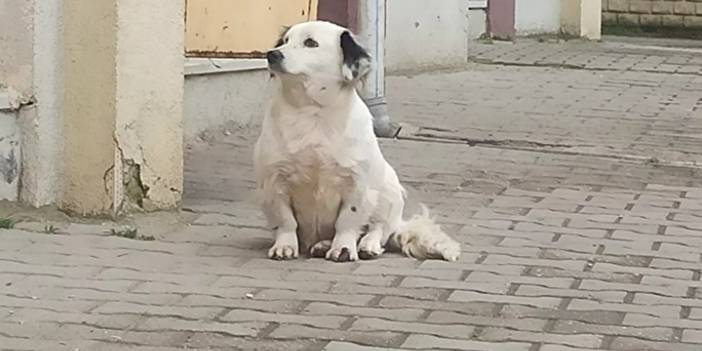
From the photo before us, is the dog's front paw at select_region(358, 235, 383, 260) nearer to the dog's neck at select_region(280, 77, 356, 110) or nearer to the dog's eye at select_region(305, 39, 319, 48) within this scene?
the dog's neck at select_region(280, 77, 356, 110)

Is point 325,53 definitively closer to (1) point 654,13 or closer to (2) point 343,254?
(2) point 343,254

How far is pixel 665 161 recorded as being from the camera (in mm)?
8781

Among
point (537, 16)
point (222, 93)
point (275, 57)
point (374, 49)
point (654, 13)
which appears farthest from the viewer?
point (654, 13)

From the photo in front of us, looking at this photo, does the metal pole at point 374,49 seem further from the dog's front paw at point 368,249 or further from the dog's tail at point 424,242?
the dog's front paw at point 368,249

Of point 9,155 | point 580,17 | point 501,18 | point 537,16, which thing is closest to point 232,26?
point 9,155

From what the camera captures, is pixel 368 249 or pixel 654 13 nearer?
pixel 368 249

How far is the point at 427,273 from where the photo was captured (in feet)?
17.9

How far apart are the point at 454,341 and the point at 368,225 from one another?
54.6 inches

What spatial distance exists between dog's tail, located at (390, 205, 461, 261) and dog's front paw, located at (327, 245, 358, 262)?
0.26 m

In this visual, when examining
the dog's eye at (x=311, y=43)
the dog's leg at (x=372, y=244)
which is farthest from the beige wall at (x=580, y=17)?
the dog's eye at (x=311, y=43)

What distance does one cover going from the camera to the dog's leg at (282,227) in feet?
18.5

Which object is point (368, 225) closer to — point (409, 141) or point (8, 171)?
point (8, 171)

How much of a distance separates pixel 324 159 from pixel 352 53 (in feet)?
1.40

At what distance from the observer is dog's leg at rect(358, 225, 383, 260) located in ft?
18.7
